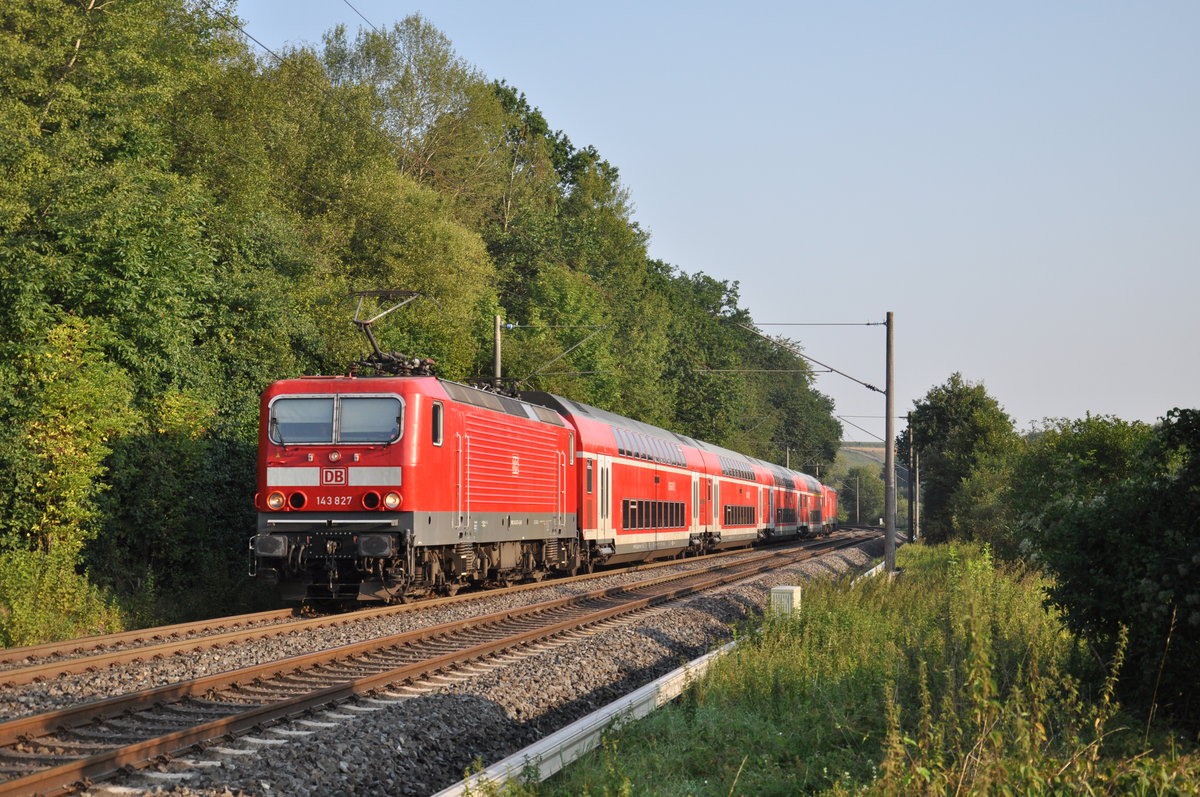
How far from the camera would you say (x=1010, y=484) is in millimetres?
40344

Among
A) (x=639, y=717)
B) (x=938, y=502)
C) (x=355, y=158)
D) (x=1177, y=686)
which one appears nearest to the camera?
(x=1177, y=686)

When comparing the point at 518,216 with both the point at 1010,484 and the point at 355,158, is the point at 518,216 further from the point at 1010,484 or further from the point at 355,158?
the point at 1010,484

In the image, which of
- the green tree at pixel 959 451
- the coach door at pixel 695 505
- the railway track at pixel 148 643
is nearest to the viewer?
the railway track at pixel 148 643

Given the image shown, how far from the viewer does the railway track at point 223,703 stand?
7742 millimetres

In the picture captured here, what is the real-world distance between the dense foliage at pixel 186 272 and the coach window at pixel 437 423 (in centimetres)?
505

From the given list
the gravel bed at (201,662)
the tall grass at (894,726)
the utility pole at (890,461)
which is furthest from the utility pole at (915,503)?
the tall grass at (894,726)

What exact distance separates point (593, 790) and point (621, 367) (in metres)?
52.2

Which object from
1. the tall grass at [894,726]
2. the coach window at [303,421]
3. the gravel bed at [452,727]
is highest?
the coach window at [303,421]

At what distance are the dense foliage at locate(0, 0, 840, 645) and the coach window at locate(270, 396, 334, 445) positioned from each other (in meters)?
2.83

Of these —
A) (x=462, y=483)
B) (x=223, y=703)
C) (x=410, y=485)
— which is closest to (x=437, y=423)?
(x=410, y=485)

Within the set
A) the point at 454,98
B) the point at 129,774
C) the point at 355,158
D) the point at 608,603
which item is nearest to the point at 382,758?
the point at 129,774

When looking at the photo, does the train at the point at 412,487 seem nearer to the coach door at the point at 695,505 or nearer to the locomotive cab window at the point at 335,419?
the locomotive cab window at the point at 335,419

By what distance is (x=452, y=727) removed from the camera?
9.52 metres

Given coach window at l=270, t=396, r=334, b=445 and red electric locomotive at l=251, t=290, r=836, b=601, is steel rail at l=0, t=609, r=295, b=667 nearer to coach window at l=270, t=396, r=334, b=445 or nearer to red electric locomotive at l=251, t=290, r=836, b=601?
red electric locomotive at l=251, t=290, r=836, b=601
